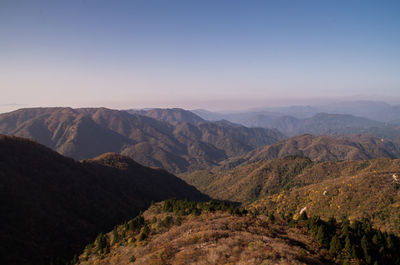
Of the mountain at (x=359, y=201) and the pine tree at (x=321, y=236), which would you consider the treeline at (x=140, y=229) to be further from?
the mountain at (x=359, y=201)

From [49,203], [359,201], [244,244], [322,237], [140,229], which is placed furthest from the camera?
[359,201]

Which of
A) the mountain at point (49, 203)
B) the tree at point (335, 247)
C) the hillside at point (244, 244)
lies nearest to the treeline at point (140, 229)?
the hillside at point (244, 244)

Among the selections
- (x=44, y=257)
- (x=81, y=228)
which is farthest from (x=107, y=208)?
(x=44, y=257)

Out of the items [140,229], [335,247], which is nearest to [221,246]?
[335,247]

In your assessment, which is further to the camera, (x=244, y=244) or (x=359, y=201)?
(x=359, y=201)

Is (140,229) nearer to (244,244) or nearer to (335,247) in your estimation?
(244,244)

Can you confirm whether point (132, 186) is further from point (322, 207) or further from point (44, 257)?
point (322, 207)
